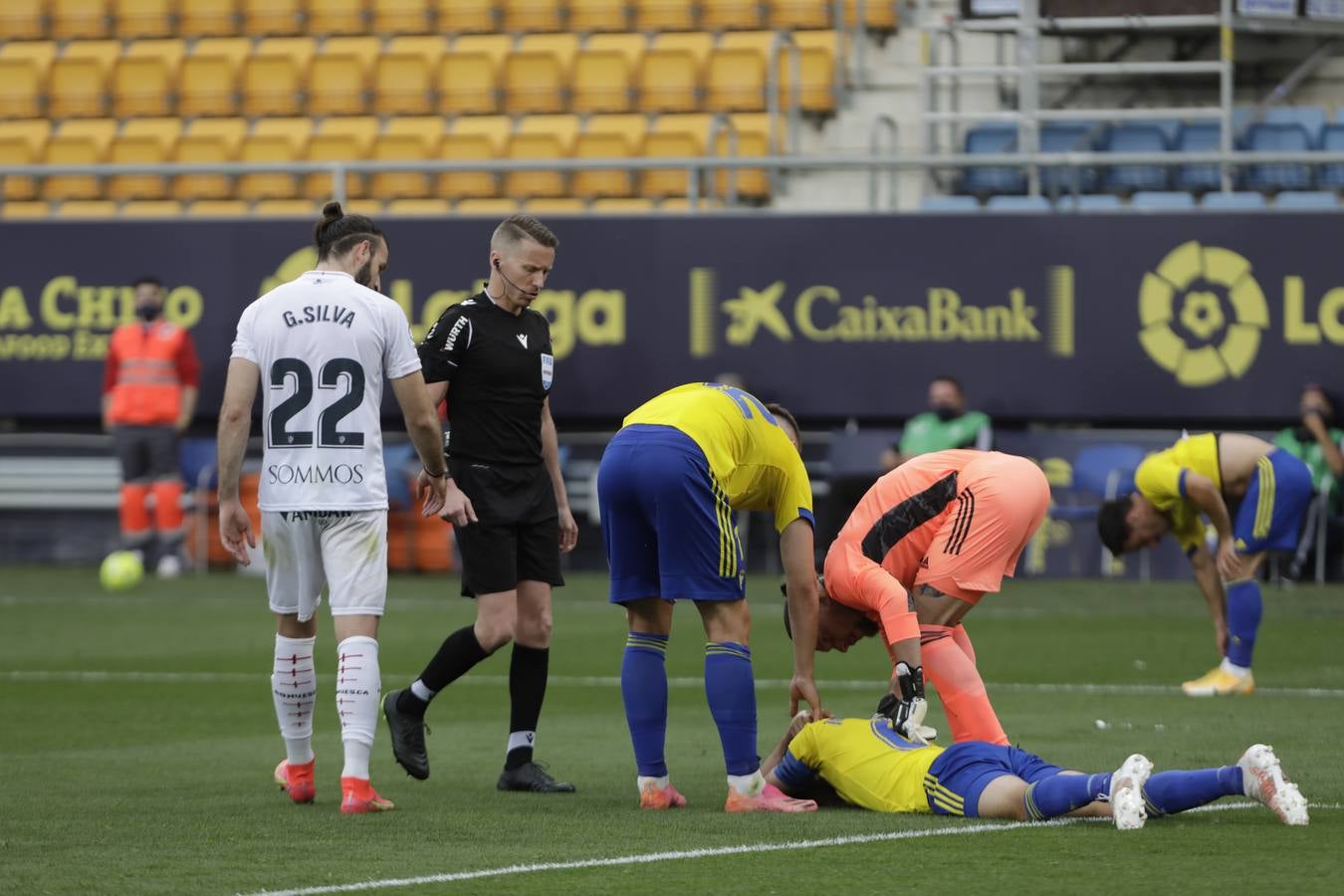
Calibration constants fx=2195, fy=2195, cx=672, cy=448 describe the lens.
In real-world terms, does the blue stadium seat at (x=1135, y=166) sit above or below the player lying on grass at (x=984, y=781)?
above

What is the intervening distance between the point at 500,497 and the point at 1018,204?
11.7 metres

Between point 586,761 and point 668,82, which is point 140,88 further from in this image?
point 586,761

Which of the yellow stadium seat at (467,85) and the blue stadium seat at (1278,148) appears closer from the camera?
the blue stadium seat at (1278,148)

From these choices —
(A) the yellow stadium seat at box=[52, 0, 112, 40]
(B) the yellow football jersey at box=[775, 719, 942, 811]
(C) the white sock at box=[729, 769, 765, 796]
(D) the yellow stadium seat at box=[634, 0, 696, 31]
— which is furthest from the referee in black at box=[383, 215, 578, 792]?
(A) the yellow stadium seat at box=[52, 0, 112, 40]

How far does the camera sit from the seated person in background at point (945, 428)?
1853cm

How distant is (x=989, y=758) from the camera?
279 inches

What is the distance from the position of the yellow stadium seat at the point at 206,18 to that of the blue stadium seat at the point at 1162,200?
10782mm

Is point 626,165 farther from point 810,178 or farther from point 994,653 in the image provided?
point 994,653

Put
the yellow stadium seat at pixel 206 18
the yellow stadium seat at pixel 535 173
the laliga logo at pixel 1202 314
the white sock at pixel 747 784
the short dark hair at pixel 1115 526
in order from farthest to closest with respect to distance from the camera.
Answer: the yellow stadium seat at pixel 206 18
the yellow stadium seat at pixel 535 173
the laliga logo at pixel 1202 314
the short dark hair at pixel 1115 526
the white sock at pixel 747 784

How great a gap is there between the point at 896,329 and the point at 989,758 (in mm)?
12467

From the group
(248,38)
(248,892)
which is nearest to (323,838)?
(248,892)

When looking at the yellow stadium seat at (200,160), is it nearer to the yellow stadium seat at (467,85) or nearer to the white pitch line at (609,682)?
the yellow stadium seat at (467,85)

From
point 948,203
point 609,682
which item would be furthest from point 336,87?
point 609,682

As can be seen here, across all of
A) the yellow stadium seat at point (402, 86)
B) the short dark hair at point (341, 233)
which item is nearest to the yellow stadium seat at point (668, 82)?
the yellow stadium seat at point (402, 86)
